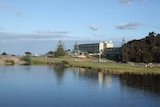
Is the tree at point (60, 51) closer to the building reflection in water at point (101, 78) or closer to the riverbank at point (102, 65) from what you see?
the riverbank at point (102, 65)

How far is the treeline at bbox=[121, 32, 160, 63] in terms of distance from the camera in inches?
5620

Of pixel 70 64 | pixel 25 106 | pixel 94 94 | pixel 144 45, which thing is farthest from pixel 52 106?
pixel 144 45

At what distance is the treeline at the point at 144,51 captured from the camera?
142750 millimetres

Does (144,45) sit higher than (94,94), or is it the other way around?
(144,45)

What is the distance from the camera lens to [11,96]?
47.8 m

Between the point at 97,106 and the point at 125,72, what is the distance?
62435 mm

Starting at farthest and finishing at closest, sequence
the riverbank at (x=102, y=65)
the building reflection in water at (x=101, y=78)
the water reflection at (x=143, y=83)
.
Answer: the riverbank at (x=102, y=65)
the building reflection in water at (x=101, y=78)
the water reflection at (x=143, y=83)

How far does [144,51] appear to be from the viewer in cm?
14738

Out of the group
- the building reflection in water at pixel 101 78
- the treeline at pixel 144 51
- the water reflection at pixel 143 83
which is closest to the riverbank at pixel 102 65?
the treeline at pixel 144 51

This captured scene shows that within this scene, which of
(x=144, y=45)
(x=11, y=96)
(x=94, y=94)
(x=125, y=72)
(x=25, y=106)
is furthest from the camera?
(x=144, y=45)

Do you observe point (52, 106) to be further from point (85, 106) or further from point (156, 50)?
point (156, 50)

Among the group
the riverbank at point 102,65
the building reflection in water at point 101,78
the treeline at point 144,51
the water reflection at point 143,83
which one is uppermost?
the treeline at point 144,51

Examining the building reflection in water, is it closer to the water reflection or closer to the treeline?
the water reflection

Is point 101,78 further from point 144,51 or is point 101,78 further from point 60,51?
point 60,51
